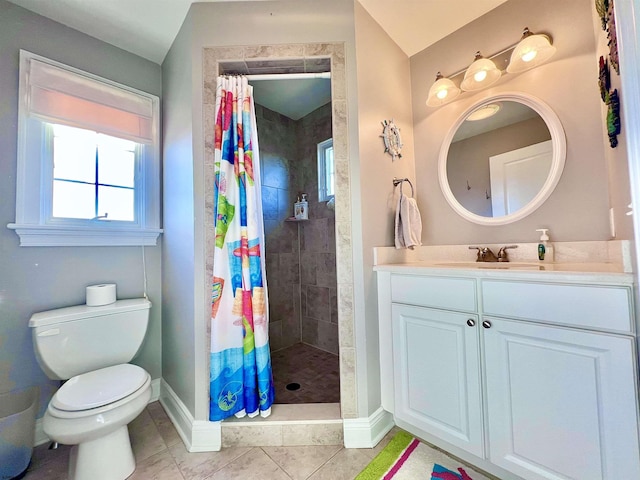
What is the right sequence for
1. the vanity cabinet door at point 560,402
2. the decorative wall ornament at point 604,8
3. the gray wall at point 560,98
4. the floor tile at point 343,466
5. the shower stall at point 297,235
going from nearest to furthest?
1. the vanity cabinet door at point 560,402
2. the decorative wall ornament at point 604,8
3. the floor tile at point 343,466
4. the gray wall at point 560,98
5. the shower stall at point 297,235

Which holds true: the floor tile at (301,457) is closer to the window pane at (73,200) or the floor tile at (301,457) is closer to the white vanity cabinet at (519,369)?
the white vanity cabinet at (519,369)

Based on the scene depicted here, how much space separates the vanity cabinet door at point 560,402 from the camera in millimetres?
814

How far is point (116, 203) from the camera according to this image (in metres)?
1.71

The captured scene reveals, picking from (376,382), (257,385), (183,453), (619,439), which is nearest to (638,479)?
(619,439)

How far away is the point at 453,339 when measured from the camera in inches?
45.9

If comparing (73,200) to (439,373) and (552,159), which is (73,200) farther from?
(552,159)

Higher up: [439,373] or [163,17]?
[163,17]

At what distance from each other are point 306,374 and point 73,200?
2.03 meters

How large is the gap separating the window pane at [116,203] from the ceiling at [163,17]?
100cm

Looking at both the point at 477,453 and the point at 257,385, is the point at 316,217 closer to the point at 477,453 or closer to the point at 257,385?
the point at 257,385

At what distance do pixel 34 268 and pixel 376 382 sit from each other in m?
2.05

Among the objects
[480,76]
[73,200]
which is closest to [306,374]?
[73,200]

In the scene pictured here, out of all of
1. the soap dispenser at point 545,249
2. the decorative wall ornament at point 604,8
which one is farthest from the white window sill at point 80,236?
the decorative wall ornament at point 604,8

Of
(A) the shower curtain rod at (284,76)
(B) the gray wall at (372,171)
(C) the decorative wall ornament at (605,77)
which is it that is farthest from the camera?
(A) the shower curtain rod at (284,76)
